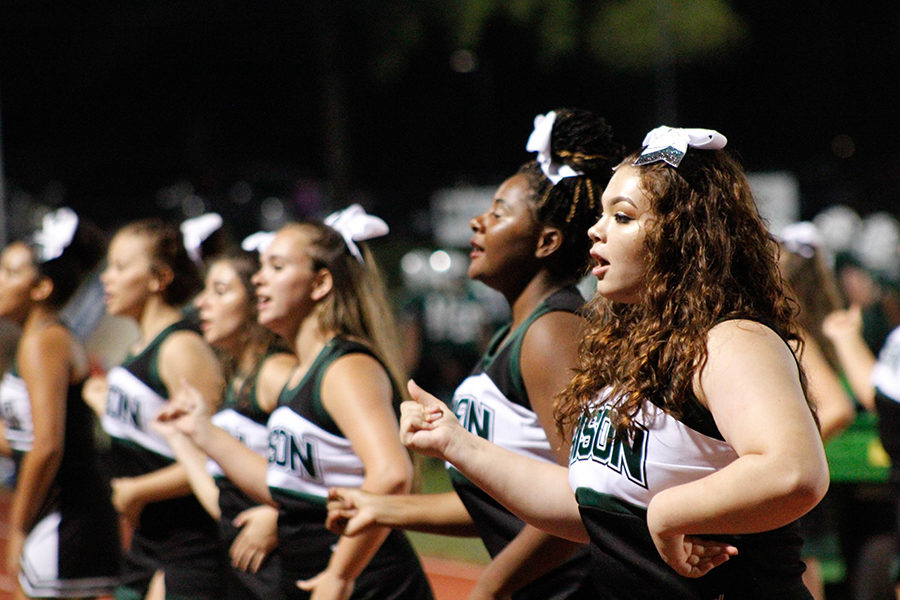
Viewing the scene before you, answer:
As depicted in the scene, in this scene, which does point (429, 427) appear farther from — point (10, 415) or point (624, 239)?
point (10, 415)

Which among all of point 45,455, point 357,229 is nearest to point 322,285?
point 357,229

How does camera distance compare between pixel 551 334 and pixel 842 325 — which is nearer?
pixel 551 334

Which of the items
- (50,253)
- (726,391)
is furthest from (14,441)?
(726,391)

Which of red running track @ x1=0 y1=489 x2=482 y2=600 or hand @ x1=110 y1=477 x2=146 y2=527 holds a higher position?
hand @ x1=110 y1=477 x2=146 y2=527

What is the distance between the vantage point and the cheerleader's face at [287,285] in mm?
3102

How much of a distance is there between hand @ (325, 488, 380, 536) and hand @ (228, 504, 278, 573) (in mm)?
858

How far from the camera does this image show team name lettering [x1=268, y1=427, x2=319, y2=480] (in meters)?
2.89

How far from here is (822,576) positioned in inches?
207

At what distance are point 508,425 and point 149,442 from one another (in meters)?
1.89

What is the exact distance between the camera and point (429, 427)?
1947mm

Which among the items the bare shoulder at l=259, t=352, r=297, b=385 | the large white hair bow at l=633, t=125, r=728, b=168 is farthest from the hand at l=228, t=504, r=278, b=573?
the large white hair bow at l=633, t=125, r=728, b=168

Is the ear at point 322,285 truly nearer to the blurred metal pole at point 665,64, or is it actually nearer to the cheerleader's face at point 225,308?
the cheerleader's face at point 225,308

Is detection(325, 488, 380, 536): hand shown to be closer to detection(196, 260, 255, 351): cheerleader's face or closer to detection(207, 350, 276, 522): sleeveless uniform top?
detection(207, 350, 276, 522): sleeveless uniform top

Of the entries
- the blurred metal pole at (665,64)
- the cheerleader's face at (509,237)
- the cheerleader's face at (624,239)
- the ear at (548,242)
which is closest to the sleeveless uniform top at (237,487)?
the cheerleader's face at (509,237)
